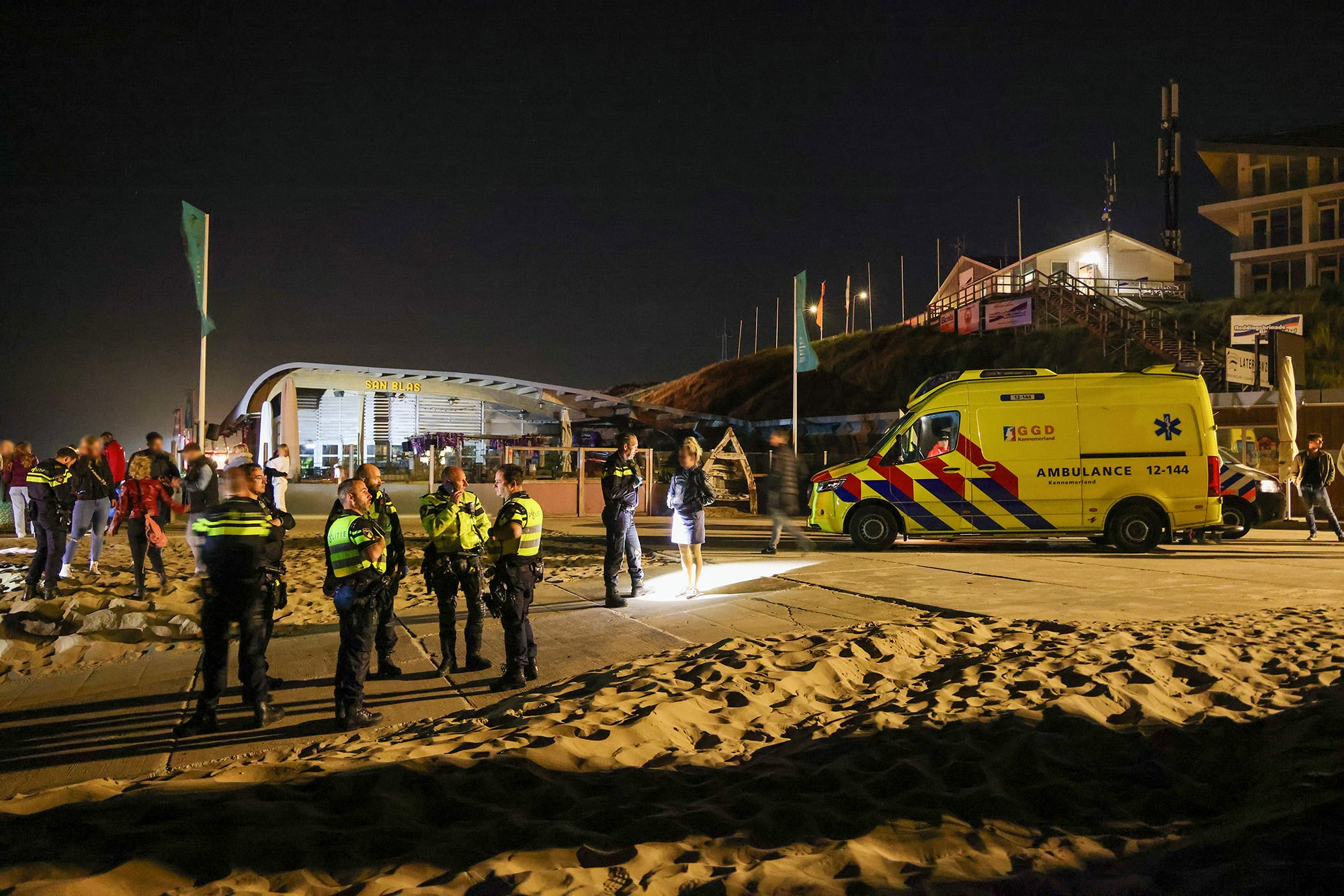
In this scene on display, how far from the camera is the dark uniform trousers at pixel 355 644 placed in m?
4.92

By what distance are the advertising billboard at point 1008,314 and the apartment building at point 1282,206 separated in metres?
9.52

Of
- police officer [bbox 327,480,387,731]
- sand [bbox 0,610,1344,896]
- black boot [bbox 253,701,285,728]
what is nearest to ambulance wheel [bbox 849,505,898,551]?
sand [bbox 0,610,1344,896]

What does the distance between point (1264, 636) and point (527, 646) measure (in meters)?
5.18

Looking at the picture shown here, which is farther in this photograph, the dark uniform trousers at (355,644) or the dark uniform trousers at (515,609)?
the dark uniform trousers at (515,609)

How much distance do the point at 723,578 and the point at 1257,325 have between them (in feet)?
69.7

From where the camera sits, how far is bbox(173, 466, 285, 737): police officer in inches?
193

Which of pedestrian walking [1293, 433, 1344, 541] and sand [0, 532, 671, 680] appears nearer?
sand [0, 532, 671, 680]

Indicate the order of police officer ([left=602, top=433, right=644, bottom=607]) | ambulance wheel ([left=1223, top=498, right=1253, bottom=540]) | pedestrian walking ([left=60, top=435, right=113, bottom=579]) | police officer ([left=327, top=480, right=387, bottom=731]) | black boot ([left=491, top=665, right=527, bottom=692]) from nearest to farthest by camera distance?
police officer ([left=327, top=480, right=387, bottom=731]), black boot ([left=491, top=665, right=527, bottom=692]), police officer ([left=602, top=433, right=644, bottom=607]), pedestrian walking ([left=60, top=435, right=113, bottom=579]), ambulance wheel ([left=1223, top=498, right=1253, bottom=540])

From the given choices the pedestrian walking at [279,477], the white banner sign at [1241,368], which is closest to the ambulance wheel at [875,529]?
the pedestrian walking at [279,477]

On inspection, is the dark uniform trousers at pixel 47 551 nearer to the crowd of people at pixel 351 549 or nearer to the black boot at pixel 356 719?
the crowd of people at pixel 351 549

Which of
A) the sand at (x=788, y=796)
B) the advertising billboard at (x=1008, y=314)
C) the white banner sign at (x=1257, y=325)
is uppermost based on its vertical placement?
the advertising billboard at (x=1008, y=314)

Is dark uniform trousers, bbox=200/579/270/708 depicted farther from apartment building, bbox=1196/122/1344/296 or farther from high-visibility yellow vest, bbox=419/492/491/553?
apartment building, bbox=1196/122/1344/296

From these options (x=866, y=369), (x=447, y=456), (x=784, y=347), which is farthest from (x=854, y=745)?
(x=784, y=347)

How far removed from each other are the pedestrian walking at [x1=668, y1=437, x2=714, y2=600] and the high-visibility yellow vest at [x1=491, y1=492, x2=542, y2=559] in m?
2.65
